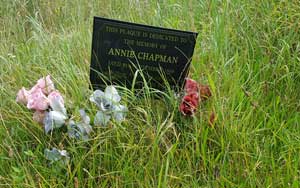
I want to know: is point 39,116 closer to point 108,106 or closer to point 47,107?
point 47,107

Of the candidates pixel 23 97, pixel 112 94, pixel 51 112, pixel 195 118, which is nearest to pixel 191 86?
pixel 195 118

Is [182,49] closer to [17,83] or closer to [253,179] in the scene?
[253,179]

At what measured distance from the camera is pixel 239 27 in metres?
2.86

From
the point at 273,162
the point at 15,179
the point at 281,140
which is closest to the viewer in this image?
the point at 15,179

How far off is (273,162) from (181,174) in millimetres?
389

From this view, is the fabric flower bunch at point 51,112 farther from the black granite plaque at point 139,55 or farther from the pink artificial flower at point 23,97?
the black granite plaque at point 139,55

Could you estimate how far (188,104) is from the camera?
7.05 feet

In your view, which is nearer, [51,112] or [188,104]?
[51,112]

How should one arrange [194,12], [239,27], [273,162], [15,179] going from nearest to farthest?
[15,179] → [273,162] → [239,27] → [194,12]

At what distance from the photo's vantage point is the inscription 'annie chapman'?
2242 millimetres

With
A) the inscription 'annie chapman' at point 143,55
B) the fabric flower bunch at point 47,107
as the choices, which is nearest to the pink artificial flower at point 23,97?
the fabric flower bunch at point 47,107

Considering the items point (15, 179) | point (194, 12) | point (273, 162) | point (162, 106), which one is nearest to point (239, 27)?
point (194, 12)

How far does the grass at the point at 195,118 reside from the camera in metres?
1.96

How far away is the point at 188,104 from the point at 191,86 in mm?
115
